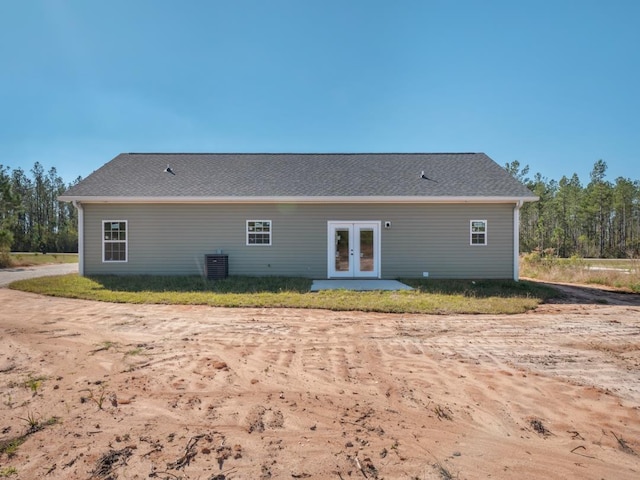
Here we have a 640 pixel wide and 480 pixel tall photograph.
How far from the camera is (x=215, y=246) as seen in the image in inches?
497

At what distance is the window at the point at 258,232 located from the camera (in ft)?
41.5

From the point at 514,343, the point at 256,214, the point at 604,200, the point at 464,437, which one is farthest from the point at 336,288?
the point at 604,200

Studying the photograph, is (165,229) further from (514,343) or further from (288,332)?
(514,343)

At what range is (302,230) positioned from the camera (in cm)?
1261

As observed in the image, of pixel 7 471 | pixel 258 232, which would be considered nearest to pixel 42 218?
pixel 258 232

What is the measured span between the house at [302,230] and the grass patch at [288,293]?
2.75 ft

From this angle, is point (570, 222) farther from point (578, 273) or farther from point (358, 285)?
point (358, 285)

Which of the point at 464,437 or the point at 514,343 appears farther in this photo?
the point at 514,343

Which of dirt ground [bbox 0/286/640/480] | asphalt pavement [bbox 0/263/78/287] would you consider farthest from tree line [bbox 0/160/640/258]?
dirt ground [bbox 0/286/640/480]

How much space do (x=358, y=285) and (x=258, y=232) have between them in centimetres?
428

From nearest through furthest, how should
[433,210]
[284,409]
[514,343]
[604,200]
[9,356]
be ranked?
[284,409] < [9,356] < [514,343] < [433,210] < [604,200]

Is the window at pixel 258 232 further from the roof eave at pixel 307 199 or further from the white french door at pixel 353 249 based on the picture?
the white french door at pixel 353 249

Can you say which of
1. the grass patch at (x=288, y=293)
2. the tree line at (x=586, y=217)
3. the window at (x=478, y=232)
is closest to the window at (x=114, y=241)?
the grass patch at (x=288, y=293)

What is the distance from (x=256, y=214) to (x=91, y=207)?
619 cm
